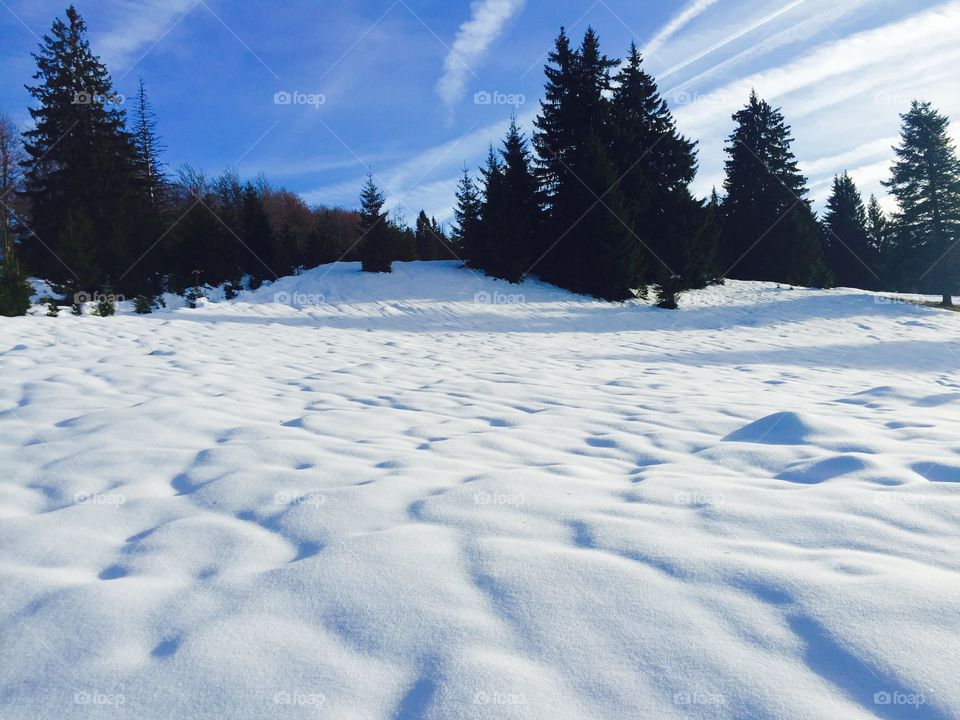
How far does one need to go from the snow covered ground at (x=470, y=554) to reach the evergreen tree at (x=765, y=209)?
92.3ft

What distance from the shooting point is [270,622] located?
1.57 meters

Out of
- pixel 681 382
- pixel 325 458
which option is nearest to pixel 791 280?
pixel 681 382

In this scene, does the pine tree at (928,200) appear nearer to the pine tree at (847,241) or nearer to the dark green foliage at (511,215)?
the pine tree at (847,241)

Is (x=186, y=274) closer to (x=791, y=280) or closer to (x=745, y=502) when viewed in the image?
(x=745, y=502)

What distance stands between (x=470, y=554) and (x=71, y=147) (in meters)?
25.4

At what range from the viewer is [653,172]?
2233 cm

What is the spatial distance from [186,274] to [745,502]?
59.1 ft

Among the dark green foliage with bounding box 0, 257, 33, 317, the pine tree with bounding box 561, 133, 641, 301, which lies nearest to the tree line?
the pine tree with bounding box 561, 133, 641, 301

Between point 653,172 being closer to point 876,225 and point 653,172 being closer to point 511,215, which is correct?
point 511,215

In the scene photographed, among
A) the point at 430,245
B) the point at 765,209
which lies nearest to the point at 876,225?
the point at 765,209

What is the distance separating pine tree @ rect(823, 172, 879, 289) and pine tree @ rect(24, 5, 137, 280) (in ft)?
148

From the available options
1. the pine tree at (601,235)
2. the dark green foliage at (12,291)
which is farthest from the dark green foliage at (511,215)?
the dark green foliage at (12,291)

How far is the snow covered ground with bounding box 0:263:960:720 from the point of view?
132cm

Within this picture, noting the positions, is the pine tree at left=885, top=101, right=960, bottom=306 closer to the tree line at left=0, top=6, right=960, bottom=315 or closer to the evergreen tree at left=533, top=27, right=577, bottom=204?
the tree line at left=0, top=6, right=960, bottom=315
